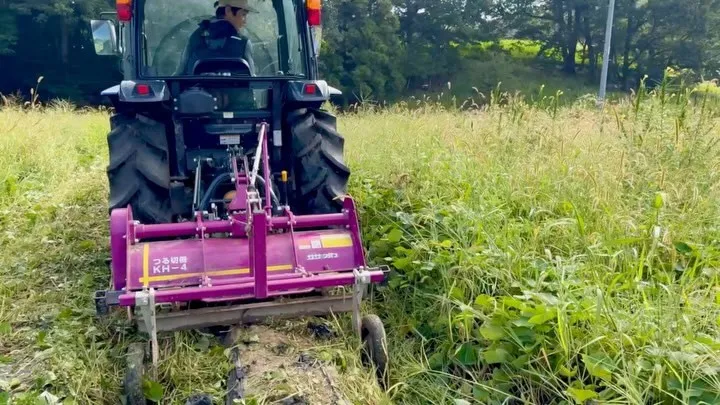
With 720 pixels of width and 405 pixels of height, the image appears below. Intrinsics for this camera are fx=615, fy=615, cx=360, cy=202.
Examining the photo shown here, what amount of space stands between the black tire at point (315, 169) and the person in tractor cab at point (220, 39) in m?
0.60

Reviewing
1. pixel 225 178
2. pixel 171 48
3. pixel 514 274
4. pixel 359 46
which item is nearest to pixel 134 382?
pixel 225 178

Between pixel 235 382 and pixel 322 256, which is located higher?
pixel 322 256

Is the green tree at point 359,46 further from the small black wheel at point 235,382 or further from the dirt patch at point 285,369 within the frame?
the small black wheel at point 235,382

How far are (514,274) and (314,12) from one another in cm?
212


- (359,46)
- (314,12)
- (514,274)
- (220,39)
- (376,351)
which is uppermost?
(314,12)

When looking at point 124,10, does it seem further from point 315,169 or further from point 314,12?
point 315,169

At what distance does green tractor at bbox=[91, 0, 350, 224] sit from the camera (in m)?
3.34

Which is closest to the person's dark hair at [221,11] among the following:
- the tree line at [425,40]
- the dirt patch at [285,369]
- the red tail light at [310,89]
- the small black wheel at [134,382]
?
the red tail light at [310,89]

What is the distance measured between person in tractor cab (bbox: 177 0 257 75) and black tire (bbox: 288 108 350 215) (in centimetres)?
60

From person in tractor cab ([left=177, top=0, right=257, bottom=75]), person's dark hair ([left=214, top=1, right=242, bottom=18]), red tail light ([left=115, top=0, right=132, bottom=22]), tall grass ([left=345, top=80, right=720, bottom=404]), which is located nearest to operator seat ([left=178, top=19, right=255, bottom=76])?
person in tractor cab ([left=177, top=0, right=257, bottom=75])

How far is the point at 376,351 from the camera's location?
268 cm

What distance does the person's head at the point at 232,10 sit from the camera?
153 inches

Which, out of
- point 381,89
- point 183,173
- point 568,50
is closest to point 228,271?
point 183,173

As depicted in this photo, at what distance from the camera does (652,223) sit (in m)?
2.95
